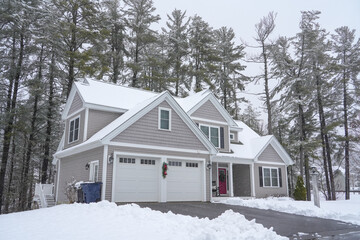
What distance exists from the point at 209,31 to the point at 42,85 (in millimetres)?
18015

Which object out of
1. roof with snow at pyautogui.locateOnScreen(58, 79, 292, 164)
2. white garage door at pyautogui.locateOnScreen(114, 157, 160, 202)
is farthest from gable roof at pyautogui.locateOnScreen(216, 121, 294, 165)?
white garage door at pyautogui.locateOnScreen(114, 157, 160, 202)

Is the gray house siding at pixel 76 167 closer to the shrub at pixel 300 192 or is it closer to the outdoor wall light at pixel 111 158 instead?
the outdoor wall light at pixel 111 158

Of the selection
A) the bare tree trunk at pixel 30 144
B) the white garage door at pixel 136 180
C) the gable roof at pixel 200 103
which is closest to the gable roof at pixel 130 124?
the white garage door at pixel 136 180

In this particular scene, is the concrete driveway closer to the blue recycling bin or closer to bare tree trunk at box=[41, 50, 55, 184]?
the blue recycling bin

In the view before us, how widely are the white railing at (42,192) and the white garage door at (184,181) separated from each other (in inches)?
278

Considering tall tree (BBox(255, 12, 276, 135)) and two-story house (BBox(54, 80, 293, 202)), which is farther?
tall tree (BBox(255, 12, 276, 135))

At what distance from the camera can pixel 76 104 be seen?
16.5 metres

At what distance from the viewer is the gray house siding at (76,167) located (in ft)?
43.9

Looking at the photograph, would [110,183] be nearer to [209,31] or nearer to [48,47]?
[48,47]

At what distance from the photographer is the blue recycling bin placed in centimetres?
1191

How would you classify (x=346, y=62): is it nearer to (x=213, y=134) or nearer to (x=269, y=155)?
(x=269, y=155)

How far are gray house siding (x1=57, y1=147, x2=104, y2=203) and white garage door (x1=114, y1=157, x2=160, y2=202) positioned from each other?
37.6 inches

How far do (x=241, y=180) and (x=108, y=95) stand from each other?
1084 cm

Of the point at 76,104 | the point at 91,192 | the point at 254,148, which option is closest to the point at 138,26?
the point at 76,104
